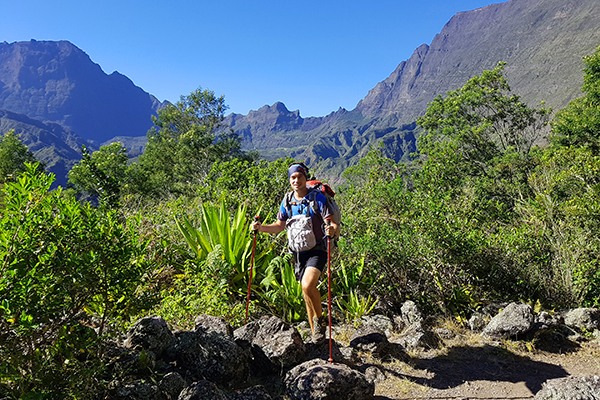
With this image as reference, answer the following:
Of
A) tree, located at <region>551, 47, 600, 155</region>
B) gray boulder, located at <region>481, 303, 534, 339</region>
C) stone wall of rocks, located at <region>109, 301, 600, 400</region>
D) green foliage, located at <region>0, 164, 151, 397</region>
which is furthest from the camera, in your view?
tree, located at <region>551, 47, 600, 155</region>

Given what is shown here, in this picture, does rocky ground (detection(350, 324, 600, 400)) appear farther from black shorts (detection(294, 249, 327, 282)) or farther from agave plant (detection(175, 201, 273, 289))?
agave plant (detection(175, 201, 273, 289))

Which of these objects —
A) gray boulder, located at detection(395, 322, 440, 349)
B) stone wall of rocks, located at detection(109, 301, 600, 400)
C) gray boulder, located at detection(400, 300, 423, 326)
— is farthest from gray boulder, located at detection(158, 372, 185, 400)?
gray boulder, located at detection(400, 300, 423, 326)

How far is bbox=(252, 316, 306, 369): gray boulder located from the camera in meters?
3.16

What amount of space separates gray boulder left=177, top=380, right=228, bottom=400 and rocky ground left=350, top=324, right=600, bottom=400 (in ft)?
4.61

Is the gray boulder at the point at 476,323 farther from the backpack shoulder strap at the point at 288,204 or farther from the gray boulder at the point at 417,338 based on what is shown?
the backpack shoulder strap at the point at 288,204

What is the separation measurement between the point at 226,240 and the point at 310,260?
1767 mm

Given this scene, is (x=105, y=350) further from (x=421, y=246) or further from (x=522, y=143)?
(x=522, y=143)

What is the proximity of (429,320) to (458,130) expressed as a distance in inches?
846

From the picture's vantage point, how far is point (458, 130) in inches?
913

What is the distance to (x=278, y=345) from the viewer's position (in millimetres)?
3248

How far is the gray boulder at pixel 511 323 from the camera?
3.97 meters

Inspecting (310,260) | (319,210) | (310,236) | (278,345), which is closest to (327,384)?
(278,345)

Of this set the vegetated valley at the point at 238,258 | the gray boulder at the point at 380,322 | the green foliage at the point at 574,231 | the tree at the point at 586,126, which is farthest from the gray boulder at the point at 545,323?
the tree at the point at 586,126

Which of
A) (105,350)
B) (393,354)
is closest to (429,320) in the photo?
(393,354)
